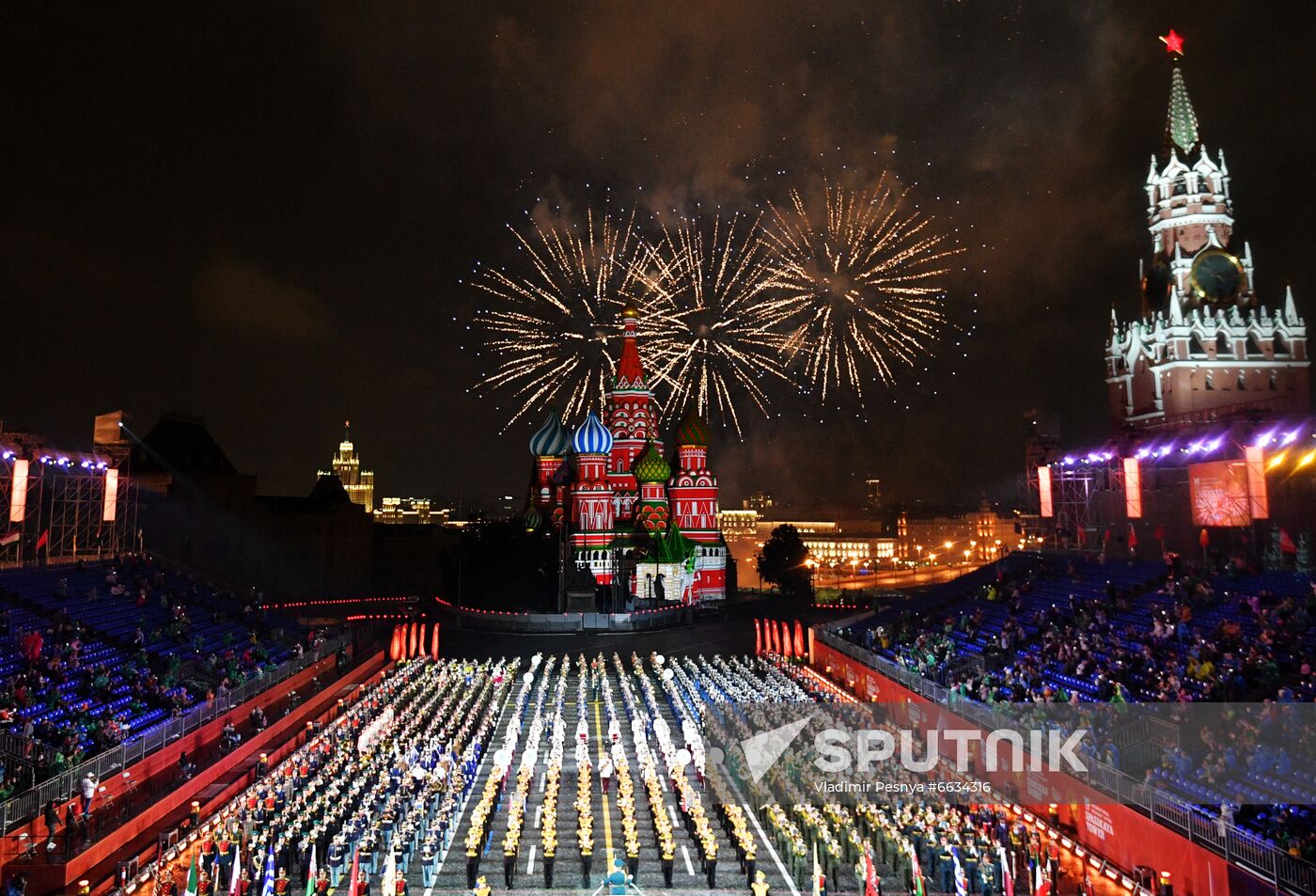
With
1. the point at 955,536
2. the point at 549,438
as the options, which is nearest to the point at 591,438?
the point at 549,438

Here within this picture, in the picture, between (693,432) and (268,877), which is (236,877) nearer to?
(268,877)

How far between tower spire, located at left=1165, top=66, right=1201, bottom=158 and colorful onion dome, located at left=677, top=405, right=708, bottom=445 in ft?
106

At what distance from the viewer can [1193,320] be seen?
43.8 meters

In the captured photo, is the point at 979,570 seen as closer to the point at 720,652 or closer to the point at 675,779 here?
the point at 720,652

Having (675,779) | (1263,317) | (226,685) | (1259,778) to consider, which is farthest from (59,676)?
(1263,317)

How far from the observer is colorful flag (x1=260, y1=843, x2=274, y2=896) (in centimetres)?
1416

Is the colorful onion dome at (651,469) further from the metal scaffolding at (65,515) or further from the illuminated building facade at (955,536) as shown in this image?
the illuminated building facade at (955,536)

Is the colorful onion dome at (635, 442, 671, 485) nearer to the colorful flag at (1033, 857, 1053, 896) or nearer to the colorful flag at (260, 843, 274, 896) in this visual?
the colorful flag at (260, 843, 274, 896)

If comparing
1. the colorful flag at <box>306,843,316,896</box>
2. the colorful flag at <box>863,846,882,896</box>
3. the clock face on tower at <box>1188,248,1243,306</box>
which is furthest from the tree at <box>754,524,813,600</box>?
the colorful flag at <box>306,843,316,896</box>

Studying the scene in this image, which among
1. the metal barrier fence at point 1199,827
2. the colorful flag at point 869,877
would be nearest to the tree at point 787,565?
the metal barrier fence at point 1199,827

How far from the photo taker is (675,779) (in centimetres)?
1912

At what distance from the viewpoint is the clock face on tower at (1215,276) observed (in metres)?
44.5

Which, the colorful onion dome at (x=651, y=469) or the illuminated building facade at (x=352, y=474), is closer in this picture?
the colorful onion dome at (x=651, y=469)

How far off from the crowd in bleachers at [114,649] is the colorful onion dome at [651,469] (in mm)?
28733
